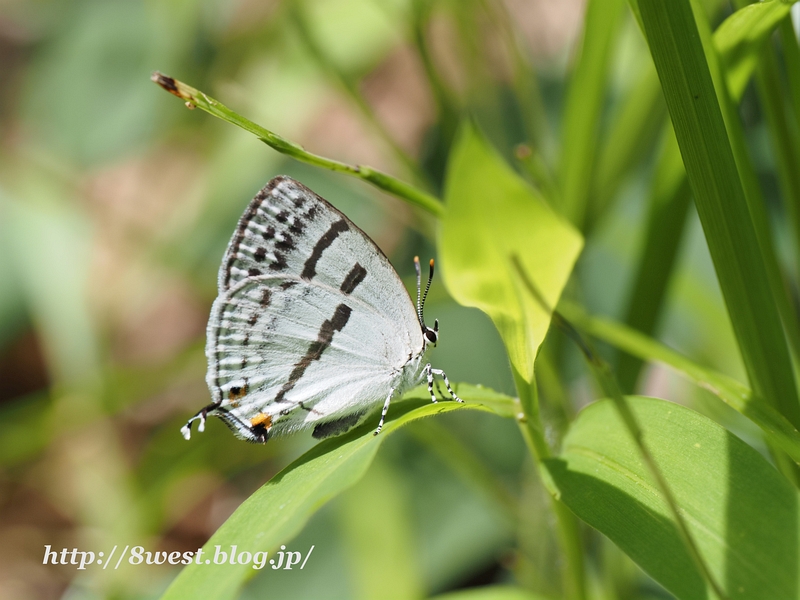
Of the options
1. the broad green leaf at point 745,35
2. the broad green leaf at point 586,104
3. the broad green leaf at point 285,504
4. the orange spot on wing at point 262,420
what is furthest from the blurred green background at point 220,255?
the broad green leaf at point 285,504

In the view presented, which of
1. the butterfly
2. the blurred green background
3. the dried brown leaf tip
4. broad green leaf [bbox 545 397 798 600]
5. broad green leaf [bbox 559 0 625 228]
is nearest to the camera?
broad green leaf [bbox 545 397 798 600]

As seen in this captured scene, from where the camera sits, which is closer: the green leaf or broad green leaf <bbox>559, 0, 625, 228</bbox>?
broad green leaf <bbox>559, 0, 625, 228</bbox>

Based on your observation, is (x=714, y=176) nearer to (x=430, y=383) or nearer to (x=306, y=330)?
(x=430, y=383)

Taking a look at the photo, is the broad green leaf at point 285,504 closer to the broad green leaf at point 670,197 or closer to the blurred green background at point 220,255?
the broad green leaf at point 670,197

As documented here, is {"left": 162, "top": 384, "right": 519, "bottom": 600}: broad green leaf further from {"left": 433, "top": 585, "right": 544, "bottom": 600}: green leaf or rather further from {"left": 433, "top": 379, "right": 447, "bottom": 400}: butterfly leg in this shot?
{"left": 433, "top": 585, "right": 544, "bottom": 600}: green leaf

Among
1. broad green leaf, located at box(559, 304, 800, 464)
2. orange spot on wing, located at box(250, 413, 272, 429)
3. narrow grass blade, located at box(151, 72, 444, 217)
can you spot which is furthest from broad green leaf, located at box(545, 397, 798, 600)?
orange spot on wing, located at box(250, 413, 272, 429)

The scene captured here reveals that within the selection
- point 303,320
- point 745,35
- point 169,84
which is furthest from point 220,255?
point 745,35
